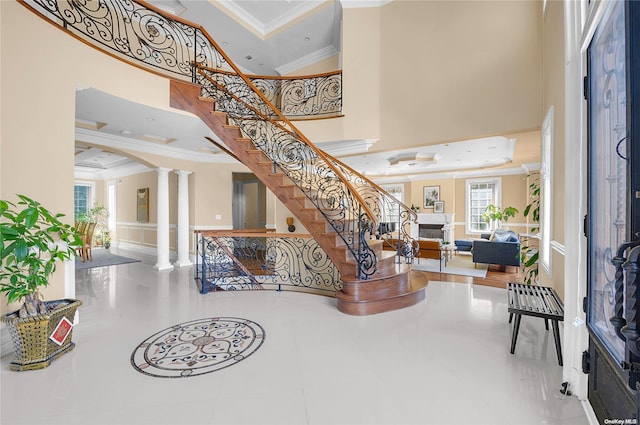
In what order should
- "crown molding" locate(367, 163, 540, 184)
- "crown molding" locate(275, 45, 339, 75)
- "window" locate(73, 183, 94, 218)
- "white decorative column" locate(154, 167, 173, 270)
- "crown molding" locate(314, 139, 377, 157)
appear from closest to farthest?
"crown molding" locate(314, 139, 377, 157), "white decorative column" locate(154, 167, 173, 270), "crown molding" locate(275, 45, 339, 75), "crown molding" locate(367, 163, 540, 184), "window" locate(73, 183, 94, 218)

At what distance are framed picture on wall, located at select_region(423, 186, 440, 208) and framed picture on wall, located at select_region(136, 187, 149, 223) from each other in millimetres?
9281

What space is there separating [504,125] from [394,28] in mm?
2691

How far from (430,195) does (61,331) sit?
9867 millimetres

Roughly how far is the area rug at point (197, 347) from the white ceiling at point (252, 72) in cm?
307

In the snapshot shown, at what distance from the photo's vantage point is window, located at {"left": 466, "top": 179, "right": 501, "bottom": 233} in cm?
905

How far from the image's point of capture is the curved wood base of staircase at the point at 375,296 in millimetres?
3387

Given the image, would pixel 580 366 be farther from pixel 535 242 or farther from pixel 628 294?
pixel 535 242

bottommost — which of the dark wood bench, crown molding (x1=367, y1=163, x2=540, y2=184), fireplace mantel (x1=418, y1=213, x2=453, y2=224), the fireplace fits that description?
the dark wood bench

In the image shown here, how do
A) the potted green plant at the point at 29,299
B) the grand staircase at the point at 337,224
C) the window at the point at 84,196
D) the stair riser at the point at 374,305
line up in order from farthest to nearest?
the window at the point at 84,196 → the grand staircase at the point at 337,224 → the stair riser at the point at 374,305 → the potted green plant at the point at 29,299

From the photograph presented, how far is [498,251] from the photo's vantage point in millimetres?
6156

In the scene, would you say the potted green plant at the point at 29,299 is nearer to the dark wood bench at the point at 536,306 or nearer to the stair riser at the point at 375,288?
the stair riser at the point at 375,288

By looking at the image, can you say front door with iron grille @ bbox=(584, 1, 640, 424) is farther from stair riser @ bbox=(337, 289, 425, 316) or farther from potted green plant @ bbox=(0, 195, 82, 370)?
potted green plant @ bbox=(0, 195, 82, 370)

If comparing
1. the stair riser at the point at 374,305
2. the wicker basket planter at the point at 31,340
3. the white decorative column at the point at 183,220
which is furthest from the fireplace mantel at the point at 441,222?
the wicker basket planter at the point at 31,340

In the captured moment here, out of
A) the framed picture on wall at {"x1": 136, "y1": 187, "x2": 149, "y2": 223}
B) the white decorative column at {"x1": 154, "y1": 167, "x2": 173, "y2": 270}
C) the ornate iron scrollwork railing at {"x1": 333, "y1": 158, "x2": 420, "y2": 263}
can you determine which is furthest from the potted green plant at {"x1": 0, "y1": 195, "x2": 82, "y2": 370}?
the framed picture on wall at {"x1": 136, "y1": 187, "x2": 149, "y2": 223}
